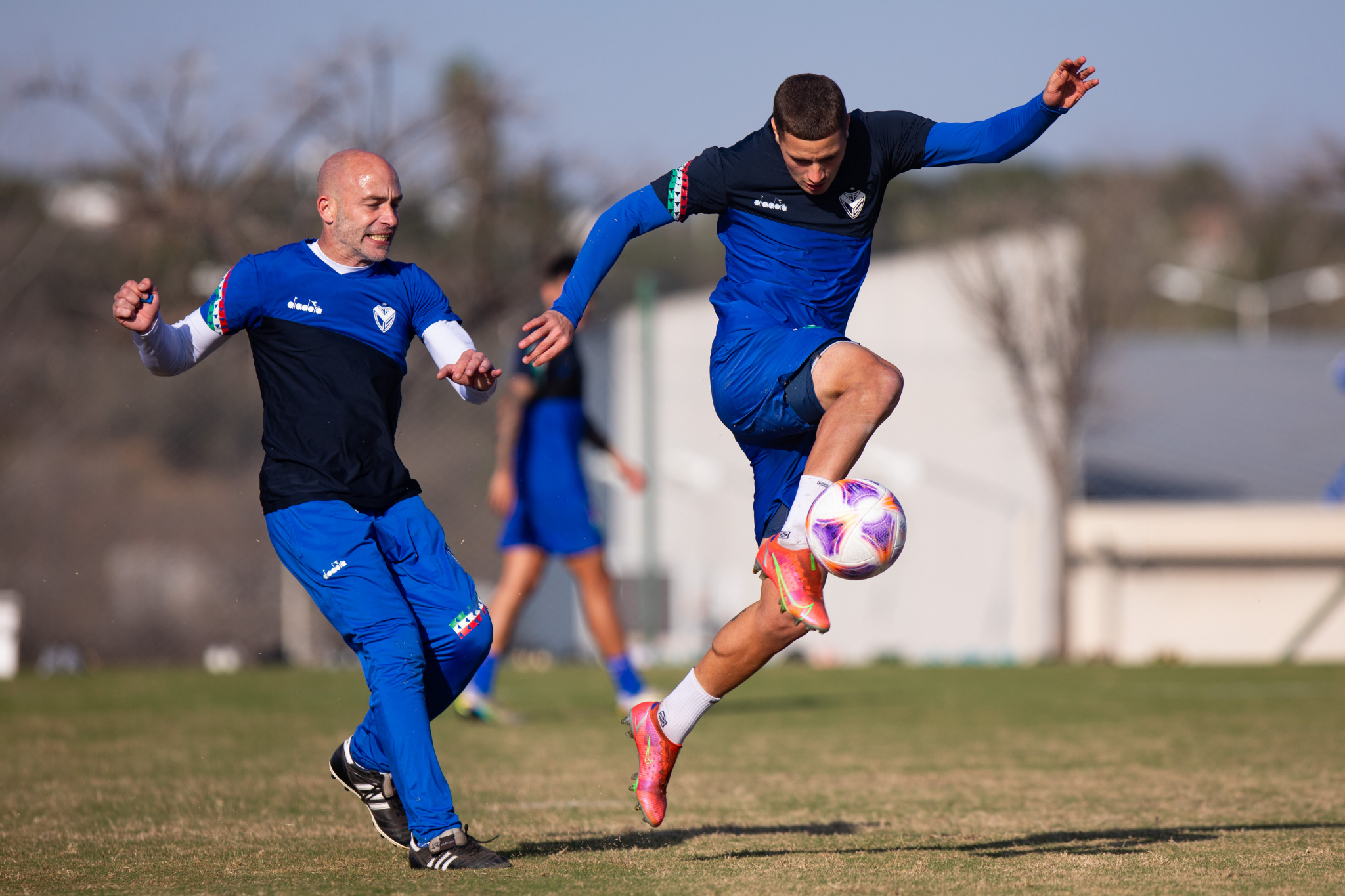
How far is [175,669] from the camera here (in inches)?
466

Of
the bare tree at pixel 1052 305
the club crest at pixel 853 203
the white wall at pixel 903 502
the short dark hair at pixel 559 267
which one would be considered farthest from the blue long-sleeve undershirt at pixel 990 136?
the white wall at pixel 903 502

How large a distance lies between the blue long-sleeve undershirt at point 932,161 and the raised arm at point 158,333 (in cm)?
110

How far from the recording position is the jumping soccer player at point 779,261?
13.5 ft

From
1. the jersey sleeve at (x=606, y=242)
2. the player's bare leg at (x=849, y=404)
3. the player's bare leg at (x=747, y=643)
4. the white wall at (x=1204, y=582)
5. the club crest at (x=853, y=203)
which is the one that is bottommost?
the white wall at (x=1204, y=582)

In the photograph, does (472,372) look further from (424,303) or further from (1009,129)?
(1009,129)

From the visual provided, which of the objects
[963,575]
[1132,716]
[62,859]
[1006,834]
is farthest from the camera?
[963,575]

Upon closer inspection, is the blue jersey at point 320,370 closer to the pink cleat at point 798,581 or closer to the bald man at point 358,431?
the bald man at point 358,431

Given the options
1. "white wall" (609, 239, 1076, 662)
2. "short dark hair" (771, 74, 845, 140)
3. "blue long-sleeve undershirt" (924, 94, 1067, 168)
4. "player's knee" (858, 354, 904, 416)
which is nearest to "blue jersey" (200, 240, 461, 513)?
"short dark hair" (771, 74, 845, 140)

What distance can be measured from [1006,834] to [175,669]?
9015 millimetres

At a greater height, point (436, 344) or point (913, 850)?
point (436, 344)

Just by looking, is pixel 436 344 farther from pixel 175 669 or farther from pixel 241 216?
pixel 241 216

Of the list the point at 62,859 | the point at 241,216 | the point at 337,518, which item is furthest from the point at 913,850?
the point at 241,216

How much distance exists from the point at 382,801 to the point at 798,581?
4.79 feet

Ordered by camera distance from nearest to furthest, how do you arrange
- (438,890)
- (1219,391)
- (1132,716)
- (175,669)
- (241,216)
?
(438,890) < (1132,716) < (175,669) < (241,216) < (1219,391)
